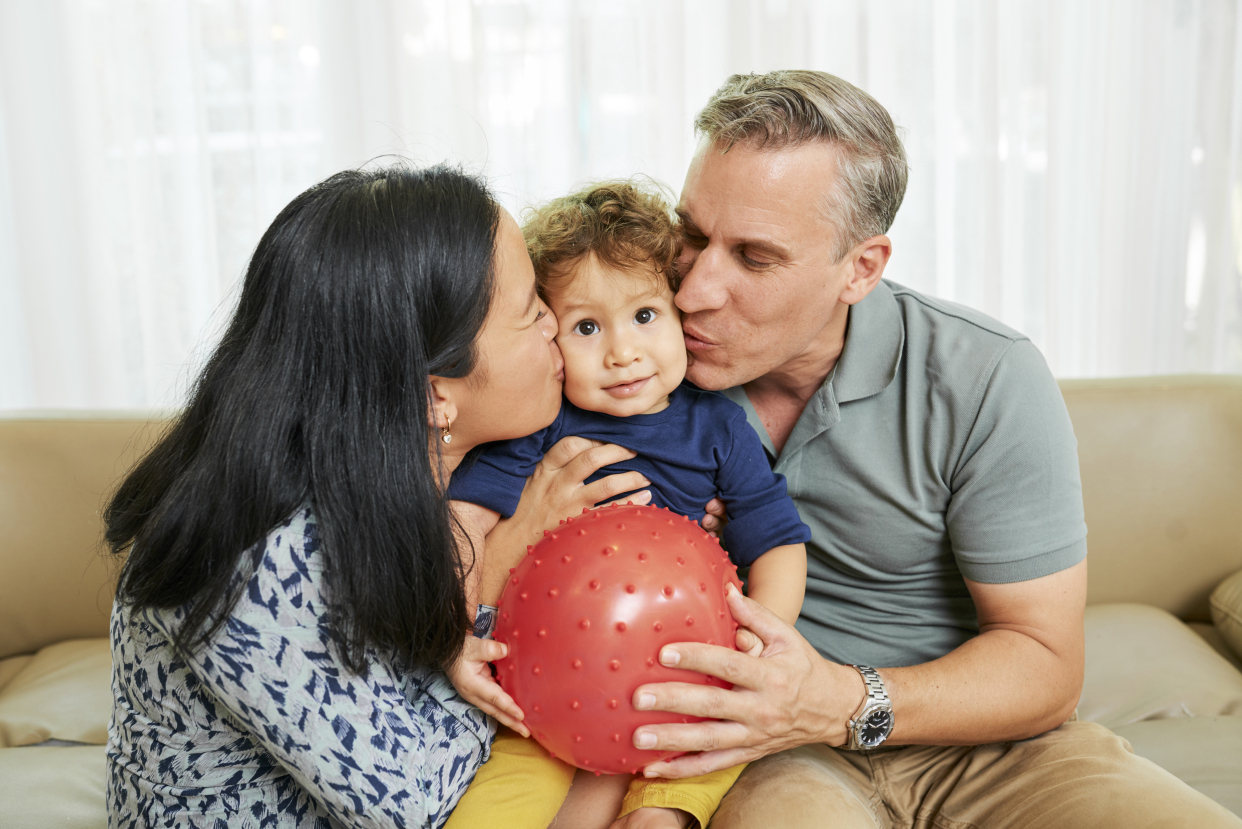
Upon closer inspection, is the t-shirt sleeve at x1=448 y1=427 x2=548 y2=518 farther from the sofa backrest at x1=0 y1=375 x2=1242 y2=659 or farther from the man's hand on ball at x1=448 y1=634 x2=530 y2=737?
the sofa backrest at x1=0 y1=375 x2=1242 y2=659

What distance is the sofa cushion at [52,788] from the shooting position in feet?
5.54

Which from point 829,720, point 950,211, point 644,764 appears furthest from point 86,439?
point 950,211

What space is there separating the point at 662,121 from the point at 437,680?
7.71ft

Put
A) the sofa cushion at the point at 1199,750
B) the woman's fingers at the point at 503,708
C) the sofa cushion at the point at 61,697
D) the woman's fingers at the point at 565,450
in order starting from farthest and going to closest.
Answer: the sofa cushion at the point at 61,697
the sofa cushion at the point at 1199,750
the woman's fingers at the point at 565,450
the woman's fingers at the point at 503,708

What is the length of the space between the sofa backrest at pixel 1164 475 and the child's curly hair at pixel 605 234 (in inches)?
52.1

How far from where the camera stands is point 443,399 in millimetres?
1385

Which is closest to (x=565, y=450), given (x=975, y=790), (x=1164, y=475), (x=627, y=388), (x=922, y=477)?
(x=627, y=388)

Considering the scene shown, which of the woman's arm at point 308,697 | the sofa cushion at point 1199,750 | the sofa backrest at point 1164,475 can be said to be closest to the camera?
the woman's arm at point 308,697

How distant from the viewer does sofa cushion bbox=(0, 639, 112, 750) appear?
78.4 inches

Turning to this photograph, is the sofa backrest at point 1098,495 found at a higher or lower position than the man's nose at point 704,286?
lower

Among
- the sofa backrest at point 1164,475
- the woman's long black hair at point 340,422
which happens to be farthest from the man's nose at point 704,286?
the sofa backrest at point 1164,475

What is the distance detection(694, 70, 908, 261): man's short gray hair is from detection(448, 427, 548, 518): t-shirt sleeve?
64 centimetres

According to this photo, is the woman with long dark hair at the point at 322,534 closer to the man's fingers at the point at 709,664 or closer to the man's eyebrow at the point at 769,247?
the man's fingers at the point at 709,664

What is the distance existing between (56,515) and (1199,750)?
2649 millimetres
